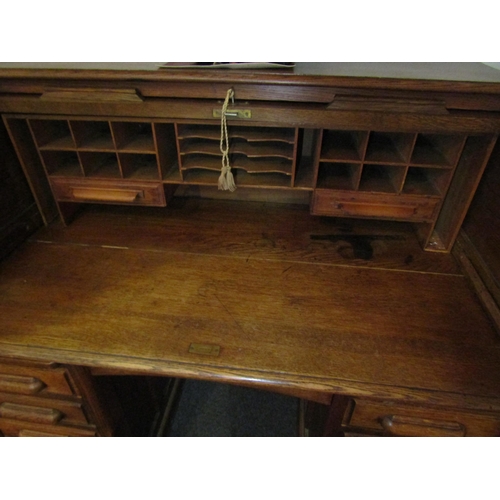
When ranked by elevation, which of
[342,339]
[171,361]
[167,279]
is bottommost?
[171,361]

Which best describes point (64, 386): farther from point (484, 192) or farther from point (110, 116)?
point (484, 192)

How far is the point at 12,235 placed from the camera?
40.9 inches

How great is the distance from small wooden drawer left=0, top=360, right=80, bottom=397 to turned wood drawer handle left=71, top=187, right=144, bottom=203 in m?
0.51

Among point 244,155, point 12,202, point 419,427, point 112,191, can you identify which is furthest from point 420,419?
point 12,202

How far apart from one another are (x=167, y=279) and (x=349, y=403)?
566mm

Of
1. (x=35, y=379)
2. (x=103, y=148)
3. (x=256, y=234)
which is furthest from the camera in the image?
(x=256, y=234)

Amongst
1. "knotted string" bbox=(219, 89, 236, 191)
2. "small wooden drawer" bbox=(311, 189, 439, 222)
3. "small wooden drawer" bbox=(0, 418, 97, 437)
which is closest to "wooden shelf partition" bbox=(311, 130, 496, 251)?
"small wooden drawer" bbox=(311, 189, 439, 222)

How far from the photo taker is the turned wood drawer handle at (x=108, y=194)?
105 centimetres

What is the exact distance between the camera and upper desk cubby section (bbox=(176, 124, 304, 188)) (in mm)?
940

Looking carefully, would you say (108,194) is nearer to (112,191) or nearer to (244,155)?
(112,191)

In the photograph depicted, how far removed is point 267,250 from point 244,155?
0.31 m

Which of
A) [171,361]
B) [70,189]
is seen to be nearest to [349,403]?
[171,361]

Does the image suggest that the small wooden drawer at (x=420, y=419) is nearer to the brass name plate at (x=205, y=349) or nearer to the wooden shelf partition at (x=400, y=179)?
the brass name plate at (x=205, y=349)

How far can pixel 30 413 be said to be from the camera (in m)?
0.95
